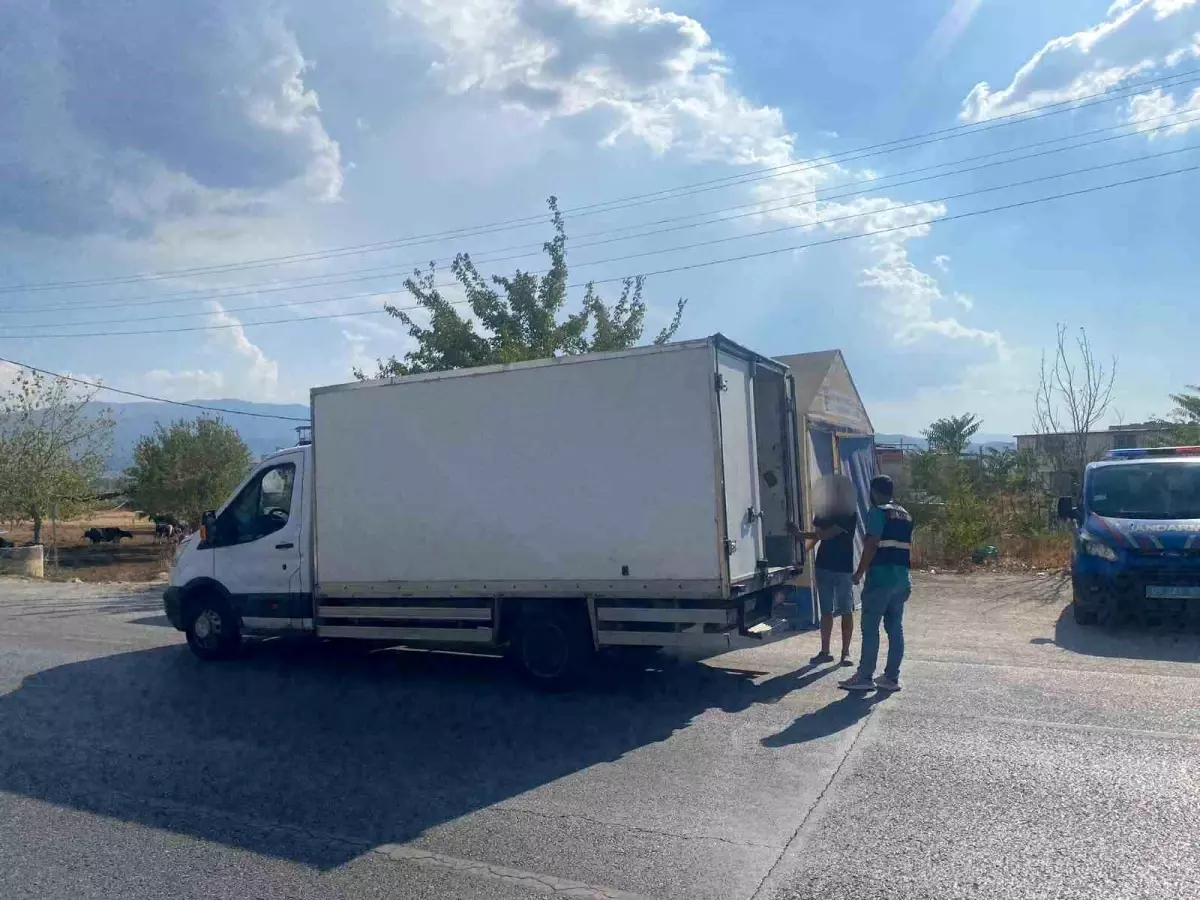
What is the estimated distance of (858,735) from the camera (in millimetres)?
6457

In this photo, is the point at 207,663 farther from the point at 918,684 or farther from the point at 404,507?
the point at 918,684

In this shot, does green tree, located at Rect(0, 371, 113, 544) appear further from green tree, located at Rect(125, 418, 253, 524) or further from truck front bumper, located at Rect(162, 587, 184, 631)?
truck front bumper, located at Rect(162, 587, 184, 631)

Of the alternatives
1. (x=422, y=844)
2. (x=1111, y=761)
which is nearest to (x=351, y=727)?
(x=422, y=844)

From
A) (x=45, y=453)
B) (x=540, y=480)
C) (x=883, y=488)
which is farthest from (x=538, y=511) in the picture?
(x=45, y=453)

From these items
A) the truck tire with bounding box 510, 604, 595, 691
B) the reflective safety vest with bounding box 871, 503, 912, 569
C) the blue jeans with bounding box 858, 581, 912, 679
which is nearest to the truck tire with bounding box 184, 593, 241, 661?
the truck tire with bounding box 510, 604, 595, 691

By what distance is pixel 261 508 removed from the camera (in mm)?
9727

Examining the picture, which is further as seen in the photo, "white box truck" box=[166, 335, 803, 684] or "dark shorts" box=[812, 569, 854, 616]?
"dark shorts" box=[812, 569, 854, 616]

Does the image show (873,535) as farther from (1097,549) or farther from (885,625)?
(1097,549)

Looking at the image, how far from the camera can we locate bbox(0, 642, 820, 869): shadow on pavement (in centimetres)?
535

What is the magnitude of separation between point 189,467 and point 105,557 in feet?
13.6

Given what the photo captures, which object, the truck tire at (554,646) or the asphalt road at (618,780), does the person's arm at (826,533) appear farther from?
the truck tire at (554,646)

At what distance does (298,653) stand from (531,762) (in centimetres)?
510

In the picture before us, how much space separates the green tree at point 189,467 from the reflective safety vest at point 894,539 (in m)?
28.9

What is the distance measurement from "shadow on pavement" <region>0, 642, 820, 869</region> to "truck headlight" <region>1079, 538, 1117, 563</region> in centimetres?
411
